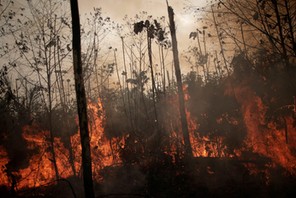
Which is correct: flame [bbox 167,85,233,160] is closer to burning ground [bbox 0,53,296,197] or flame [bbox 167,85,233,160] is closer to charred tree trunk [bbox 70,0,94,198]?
burning ground [bbox 0,53,296,197]

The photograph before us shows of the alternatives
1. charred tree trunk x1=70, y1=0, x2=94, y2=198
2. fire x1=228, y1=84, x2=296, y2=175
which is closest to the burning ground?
fire x1=228, y1=84, x2=296, y2=175

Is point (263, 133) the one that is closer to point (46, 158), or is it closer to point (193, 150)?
point (193, 150)

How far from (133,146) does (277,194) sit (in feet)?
32.2

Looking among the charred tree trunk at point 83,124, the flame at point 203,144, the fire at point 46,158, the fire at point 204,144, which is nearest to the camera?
the charred tree trunk at point 83,124

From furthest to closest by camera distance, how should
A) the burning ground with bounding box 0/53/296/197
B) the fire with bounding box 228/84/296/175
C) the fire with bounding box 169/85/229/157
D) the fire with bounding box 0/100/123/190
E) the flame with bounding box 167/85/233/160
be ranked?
1. the fire with bounding box 169/85/229/157
2. the flame with bounding box 167/85/233/160
3. the fire with bounding box 0/100/123/190
4. the fire with bounding box 228/84/296/175
5. the burning ground with bounding box 0/53/296/197

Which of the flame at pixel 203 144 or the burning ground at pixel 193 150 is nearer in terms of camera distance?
the burning ground at pixel 193 150

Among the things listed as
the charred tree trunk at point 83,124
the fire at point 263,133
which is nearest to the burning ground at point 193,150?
the fire at point 263,133

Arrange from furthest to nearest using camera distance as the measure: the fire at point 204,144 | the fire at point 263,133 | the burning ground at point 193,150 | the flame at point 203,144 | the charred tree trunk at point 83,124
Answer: the fire at point 204,144 < the flame at point 203,144 < the fire at point 263,133 < the burning ground at point 193,150 < the charred tree trunk at point 83,124

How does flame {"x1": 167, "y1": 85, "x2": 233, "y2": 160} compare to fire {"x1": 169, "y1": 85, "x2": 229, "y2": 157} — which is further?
fire {"x1": 169, "y1": 85, "x2": 229, "y2": 157}

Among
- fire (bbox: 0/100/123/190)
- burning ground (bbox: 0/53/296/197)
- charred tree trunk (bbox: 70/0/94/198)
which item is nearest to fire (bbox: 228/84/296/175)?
burning ground (bbox: 0/53/296/197)

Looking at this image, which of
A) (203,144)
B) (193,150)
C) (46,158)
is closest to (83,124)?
(46,158)

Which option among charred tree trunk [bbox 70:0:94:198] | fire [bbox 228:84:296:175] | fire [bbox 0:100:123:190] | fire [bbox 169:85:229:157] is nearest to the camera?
charred tree trunk [bbox 70:0:94:198]

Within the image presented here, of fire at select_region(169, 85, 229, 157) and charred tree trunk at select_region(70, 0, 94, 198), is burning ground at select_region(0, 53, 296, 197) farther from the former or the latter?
charred tree trunk at select_region(70, 0, 94, 198)

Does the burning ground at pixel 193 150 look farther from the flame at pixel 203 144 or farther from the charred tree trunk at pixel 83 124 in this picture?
the charred tree trunk at pixel 83 124
